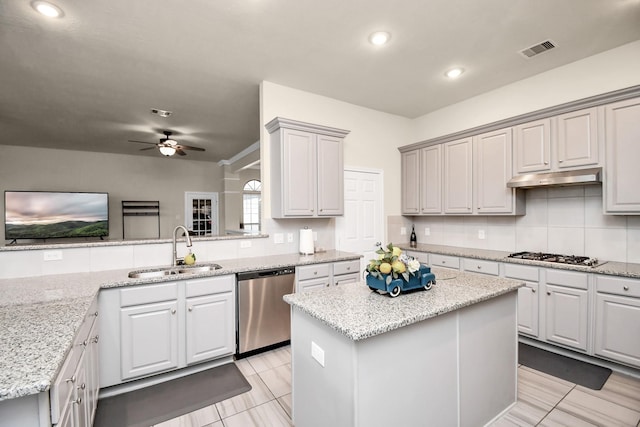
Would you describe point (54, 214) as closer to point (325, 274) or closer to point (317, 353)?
point (325, 274)

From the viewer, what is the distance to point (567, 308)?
279cm

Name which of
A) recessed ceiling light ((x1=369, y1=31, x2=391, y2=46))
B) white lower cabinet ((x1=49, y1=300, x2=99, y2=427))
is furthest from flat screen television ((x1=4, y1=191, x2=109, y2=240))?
recessed ceiling light ((x1=369, y1=31, x2=391, y2=46))

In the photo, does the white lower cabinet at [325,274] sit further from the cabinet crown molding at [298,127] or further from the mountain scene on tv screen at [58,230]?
the mountain scene on tv screen at [58,230]

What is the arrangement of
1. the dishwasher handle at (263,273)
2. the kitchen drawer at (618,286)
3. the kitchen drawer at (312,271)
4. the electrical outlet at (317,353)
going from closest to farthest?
the electrical outlet at (317,353), the kitchen drawer at (618,286), the dishwasher handle at (263,273), the kitchen drawer at (312,271)

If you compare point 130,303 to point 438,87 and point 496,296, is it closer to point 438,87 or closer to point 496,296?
point 496,296

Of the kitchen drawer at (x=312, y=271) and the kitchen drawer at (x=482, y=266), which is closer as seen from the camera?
the kitchen drawer at (x=312, y=271)

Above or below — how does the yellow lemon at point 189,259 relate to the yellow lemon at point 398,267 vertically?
below

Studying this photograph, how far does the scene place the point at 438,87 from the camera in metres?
3.76

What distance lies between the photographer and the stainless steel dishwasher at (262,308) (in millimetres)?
2814

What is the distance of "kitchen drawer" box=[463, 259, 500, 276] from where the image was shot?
10.8 feet

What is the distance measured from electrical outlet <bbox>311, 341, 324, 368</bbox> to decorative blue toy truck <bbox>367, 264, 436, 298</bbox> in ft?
1.61

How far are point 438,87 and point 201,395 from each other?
162 inches

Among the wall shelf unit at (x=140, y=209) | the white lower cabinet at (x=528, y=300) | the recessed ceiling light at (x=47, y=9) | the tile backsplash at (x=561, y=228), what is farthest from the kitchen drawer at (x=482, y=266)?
the wall shelf unit at (x=140, y=209)

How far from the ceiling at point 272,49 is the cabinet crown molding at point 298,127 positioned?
0.54 m
